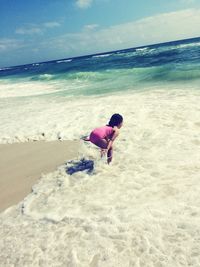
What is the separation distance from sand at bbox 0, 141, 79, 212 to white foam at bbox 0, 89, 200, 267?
0.90 ft

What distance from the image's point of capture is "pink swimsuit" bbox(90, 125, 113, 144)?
19.0ft

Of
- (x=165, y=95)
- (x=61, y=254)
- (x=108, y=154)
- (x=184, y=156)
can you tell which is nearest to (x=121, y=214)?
(x=61, y=254)

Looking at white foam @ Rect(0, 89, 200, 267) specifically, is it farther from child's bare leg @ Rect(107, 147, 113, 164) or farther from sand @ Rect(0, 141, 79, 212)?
sand @ Rect(0, 141, 79, 212)

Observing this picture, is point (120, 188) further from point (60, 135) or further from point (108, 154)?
point (60, 135)

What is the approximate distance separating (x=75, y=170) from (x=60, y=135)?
2.68 metres

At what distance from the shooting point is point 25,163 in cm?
720

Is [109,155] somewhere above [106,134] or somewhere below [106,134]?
below

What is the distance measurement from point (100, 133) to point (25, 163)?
229cm

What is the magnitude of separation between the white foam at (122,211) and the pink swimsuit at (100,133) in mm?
725

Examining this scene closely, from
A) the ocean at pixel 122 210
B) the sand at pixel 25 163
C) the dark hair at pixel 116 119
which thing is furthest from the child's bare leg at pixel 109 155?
the sand at pixel 25 163

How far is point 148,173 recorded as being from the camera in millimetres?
5863

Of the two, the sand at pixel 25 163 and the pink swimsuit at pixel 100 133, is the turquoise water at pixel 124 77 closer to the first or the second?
the sand at pixel 25 163

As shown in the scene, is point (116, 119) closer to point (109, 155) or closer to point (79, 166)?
point (109, 155)

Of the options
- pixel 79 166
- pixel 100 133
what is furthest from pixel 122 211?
pixel 79 166
